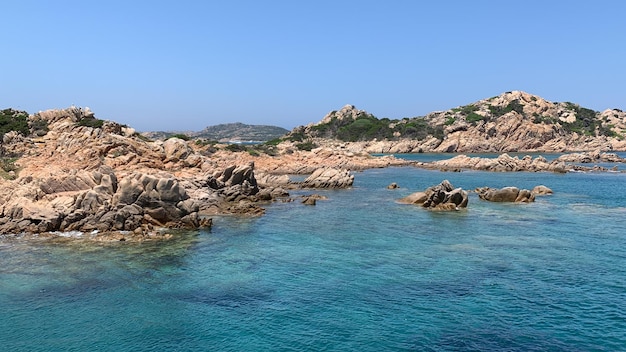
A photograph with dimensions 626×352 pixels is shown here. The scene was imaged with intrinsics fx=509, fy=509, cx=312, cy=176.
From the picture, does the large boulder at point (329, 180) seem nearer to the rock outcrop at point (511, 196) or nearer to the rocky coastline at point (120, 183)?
the rocky coastline at point (120, 183)

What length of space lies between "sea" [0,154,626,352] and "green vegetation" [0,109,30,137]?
44770 mm

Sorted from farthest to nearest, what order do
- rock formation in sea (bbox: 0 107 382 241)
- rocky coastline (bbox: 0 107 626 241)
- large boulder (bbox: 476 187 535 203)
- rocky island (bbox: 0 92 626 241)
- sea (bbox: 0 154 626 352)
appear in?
large boulder (bbox: 476 187 535 203)
rocky island (bbox: 0 92 626 241)
rock formation in sea (bbox: 0 107 382 241)
rocky coastline (bbox: 0 107 626 241)
sea (bbox: 0 154 626 352)

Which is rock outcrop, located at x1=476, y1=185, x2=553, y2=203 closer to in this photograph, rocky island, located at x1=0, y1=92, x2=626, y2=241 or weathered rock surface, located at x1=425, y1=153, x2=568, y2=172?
rocky island, located at x1=0, y1=92, x2=626, y2=241

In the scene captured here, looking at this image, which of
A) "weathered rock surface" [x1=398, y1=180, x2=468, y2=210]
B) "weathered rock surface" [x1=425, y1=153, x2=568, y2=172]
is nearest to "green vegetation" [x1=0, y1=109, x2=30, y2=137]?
"weathered rock surface" [x1=398, y1=180, x2=468, y2=210]

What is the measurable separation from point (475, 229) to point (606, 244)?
983 centimetres

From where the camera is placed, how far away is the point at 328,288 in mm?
27234

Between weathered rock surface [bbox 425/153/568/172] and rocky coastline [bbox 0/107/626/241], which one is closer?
rocky coastline [bbox 0/107/626/241]

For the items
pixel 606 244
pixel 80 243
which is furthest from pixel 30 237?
pixel 606 244

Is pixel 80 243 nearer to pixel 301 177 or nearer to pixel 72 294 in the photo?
pixel 72 294

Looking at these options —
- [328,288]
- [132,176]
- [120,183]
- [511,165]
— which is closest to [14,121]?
[132,176]

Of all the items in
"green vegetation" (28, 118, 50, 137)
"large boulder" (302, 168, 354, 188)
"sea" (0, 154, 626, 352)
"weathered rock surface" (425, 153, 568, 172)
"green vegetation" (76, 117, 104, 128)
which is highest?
"green vegetation" (76, 117, 104, 128)

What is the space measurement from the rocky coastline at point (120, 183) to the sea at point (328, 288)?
3243 mm

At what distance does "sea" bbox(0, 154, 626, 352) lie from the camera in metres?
20.8

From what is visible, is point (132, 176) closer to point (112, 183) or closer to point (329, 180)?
point (112, 183)
